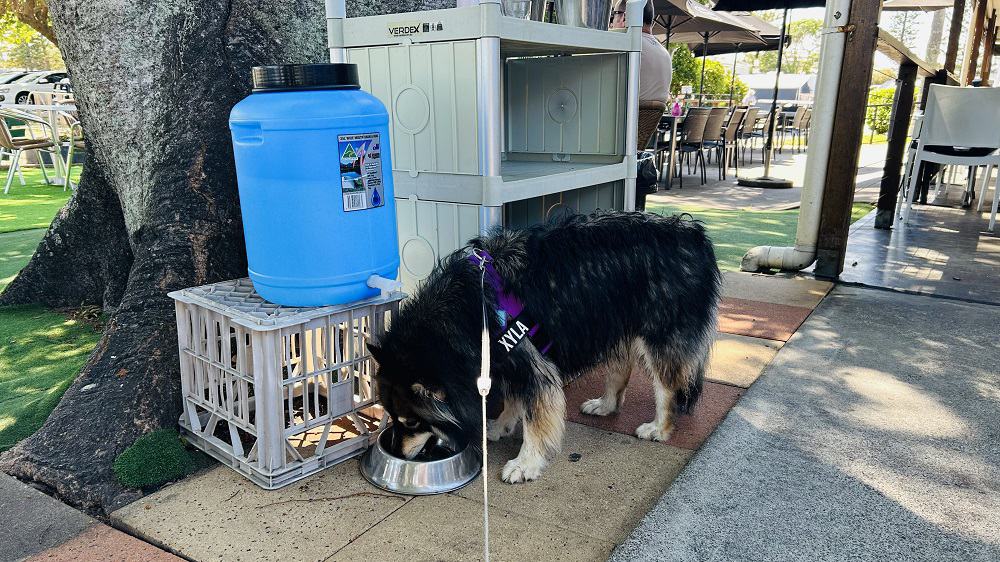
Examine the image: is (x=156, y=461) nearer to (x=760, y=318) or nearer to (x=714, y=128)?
(x=760, y=318)

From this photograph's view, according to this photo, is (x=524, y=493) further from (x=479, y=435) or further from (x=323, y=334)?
(x=323, y=334)

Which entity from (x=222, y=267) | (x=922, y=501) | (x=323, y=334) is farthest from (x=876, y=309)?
(x=222, y=267)

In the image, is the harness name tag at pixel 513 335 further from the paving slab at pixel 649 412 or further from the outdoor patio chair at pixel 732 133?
the outdoor patio chair at pixel 732 133

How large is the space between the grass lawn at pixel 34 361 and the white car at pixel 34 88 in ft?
18.9

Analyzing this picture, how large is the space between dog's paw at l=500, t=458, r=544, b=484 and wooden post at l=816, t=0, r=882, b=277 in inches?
137

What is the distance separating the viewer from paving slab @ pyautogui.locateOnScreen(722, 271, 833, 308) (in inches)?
177

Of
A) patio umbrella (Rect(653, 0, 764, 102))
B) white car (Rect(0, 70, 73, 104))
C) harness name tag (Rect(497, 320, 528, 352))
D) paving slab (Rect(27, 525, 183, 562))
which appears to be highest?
patio umbrella (Rect(653, 0, 764, 102))

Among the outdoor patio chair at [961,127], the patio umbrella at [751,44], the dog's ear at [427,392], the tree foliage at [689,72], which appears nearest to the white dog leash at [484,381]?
the dog's ear at [427,392]

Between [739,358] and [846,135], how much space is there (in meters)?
2.18

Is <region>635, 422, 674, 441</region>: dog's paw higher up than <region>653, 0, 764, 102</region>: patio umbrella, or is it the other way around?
A: <region>653, 0, 764, 102</region>: patio umbrella

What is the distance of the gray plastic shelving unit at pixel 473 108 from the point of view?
8.45 ft

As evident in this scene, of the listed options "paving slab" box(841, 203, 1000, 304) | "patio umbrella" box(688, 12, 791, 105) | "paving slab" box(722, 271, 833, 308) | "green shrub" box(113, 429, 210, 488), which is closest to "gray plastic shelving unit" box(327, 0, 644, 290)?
"green shrub" box(113, 429, 210, 488)

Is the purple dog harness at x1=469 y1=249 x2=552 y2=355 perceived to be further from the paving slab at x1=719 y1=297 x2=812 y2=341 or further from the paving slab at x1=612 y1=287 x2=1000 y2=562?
the paving slab at x1=719 y1=297 x2=812 y2=341

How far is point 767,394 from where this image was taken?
120 inches
